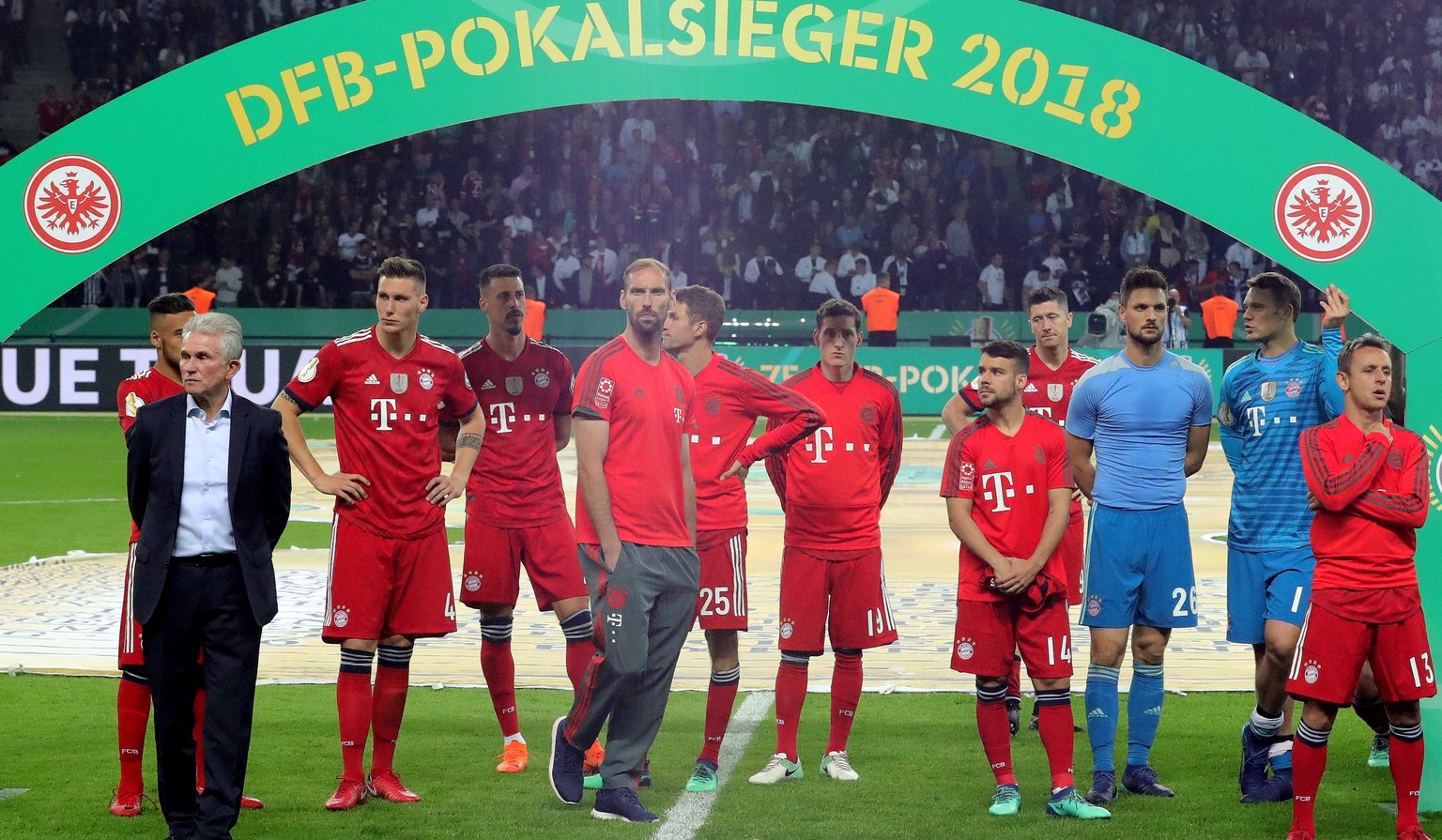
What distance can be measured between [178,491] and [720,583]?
2.36 metres

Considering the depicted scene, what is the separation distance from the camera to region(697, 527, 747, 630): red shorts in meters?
6.98

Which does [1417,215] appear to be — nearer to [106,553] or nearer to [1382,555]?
[1382,555]

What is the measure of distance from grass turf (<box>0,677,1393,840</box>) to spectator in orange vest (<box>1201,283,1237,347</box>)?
16.6 metres

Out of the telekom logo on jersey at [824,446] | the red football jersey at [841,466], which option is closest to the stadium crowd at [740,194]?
the red football jersey at [841,466]

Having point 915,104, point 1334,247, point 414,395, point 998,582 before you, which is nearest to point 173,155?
point 414,395

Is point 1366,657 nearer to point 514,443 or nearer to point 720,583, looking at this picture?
point 720,583

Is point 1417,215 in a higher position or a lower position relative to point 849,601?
higher

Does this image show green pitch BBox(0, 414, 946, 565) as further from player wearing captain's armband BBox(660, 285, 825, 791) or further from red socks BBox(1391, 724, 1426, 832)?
red socks BBox(1391, 724, 1426, 832)

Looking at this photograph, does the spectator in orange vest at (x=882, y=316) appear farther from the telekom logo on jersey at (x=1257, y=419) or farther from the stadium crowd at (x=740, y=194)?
the telekom logo on jersey at (x=1257, y=419)

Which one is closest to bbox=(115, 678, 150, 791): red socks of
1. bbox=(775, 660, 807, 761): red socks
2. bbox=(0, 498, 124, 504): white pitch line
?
bbox=(775, 660, 807, 761): red socks

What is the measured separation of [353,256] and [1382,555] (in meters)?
23.3

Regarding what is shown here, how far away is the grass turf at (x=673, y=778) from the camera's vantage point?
6211mm

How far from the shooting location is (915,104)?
6582mm

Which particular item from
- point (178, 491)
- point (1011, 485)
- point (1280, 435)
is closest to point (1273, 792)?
point (1280, 435)
